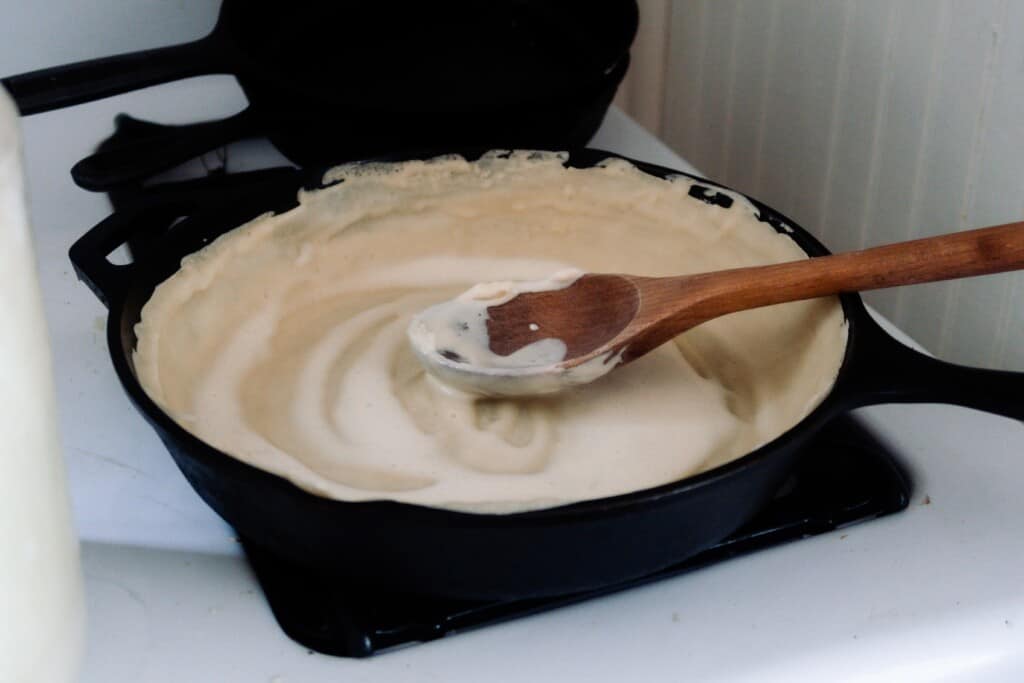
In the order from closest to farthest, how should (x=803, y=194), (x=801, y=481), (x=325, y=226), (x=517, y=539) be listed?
(x=517, y=539)
(x=801, y=481)
(x=325, y=226)
(x=803, y=194)

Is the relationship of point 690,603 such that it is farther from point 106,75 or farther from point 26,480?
point 106,75

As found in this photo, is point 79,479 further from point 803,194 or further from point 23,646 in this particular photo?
point 803,194

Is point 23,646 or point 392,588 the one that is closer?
point 23,646

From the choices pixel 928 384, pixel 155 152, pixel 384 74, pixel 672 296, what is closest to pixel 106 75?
pixel 155 152

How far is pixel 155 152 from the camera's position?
67cm

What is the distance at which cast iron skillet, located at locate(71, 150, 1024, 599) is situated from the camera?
36 cm

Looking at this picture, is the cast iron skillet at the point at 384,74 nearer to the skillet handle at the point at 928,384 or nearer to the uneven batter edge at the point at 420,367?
the uneven batter edge at the point at 420,367

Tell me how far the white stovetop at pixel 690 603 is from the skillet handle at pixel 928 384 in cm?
7

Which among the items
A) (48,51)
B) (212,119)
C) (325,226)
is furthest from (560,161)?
(48,51)

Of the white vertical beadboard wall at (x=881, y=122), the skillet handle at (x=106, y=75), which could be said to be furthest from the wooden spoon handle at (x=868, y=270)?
the skillet handle at (x=106, y=75)

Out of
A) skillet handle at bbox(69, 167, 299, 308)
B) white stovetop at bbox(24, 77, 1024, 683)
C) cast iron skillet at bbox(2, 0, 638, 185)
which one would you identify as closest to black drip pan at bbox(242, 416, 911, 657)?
white stovetop at bbox(24, 77, 1024, 683)

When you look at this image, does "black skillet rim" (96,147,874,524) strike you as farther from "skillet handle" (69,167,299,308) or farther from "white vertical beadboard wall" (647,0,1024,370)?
"white vertical beadboard wall" (647,0,1024,370)

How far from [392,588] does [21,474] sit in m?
0.17

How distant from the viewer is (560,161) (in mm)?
603
